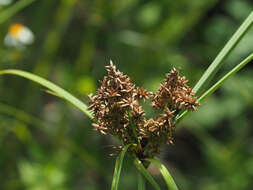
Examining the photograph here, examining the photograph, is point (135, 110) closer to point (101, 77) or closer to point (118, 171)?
point (118, 171)

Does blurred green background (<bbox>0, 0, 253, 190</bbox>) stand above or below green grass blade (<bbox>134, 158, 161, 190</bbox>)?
above

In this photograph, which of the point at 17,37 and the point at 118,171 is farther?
the point at 17,37

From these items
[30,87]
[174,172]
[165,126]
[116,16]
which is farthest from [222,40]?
[165,126]

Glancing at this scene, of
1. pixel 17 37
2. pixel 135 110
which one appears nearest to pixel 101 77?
pixel 17 37

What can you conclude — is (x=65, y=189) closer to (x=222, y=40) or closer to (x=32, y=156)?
(x=32, y=156)

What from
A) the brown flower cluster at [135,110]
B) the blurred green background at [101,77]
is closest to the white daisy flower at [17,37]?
the blurred green background at [101,77]

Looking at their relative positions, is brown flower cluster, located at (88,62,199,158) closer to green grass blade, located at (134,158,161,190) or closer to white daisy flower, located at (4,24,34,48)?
green grass blade, located at (134,158,161,190)

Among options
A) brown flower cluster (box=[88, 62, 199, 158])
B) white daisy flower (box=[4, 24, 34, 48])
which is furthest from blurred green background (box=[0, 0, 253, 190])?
brown flower cluster (box=[88, 62, 199, 158])
